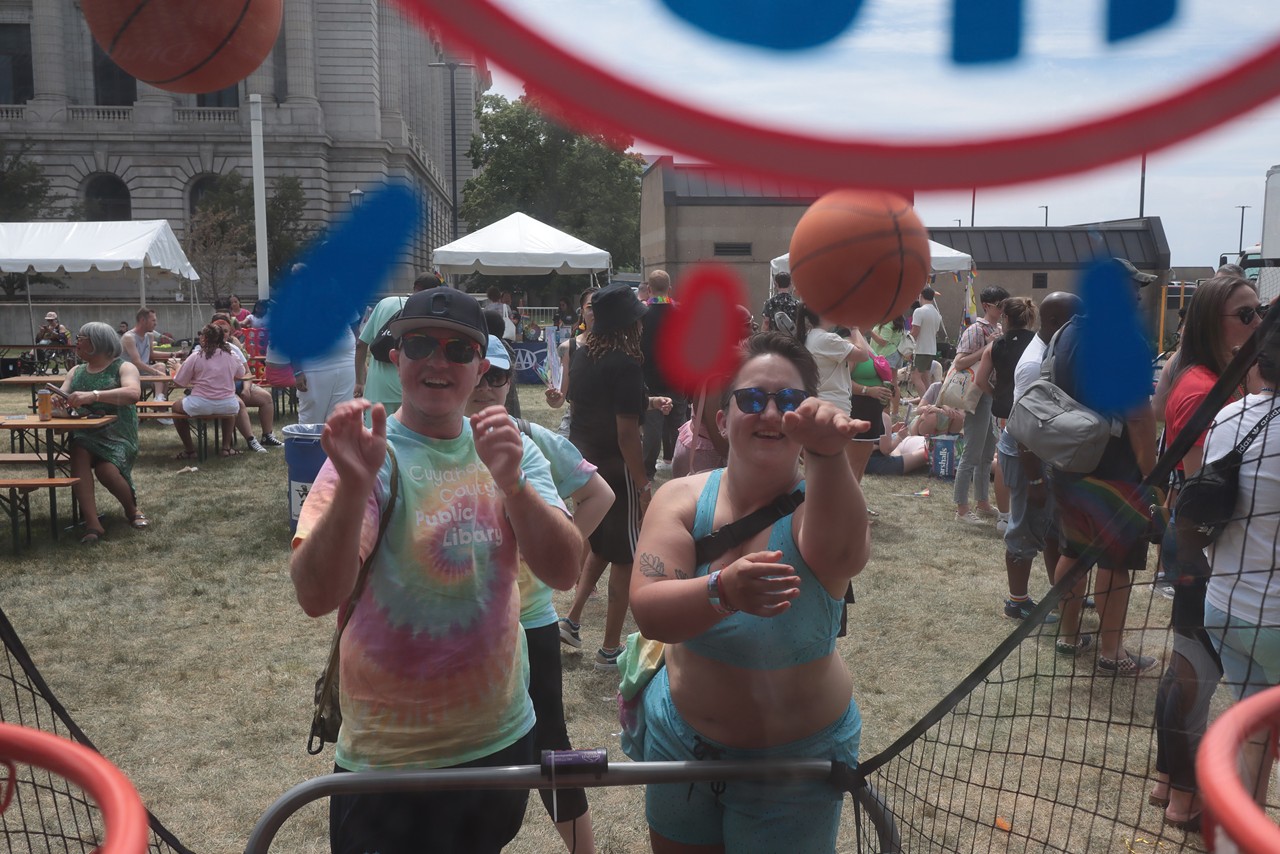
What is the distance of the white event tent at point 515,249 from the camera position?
8.60 ft

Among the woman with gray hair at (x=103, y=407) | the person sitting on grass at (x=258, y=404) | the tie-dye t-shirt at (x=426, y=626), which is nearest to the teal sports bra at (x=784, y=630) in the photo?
the tie-dye t-shirt at (x=426, y=626)

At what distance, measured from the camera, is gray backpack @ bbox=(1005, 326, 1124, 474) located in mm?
3666

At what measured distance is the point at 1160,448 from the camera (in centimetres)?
405

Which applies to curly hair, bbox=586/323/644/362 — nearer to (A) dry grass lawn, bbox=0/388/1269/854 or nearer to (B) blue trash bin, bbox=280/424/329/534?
(B) blue trash bin, bbox=280/424/329/534

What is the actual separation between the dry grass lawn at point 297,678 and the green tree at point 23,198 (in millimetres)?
2169

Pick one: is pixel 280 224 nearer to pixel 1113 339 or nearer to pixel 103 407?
pixel 1113 339

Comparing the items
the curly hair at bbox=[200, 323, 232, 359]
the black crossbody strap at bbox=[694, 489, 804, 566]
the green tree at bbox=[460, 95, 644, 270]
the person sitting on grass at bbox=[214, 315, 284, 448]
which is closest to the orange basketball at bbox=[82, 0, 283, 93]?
the green tree at bbox=[460, 95, 644, 270]

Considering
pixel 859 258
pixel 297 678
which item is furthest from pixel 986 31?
pixel 297 678

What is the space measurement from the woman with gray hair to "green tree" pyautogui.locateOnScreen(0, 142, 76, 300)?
3.66 ft

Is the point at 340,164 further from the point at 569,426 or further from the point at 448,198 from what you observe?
the point at 569,426

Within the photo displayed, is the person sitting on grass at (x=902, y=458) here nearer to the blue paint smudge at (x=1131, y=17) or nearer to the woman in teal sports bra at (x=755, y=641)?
the woman in teal sports bra at (x=755, y=641)

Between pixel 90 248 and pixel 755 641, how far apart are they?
1440 centimetres

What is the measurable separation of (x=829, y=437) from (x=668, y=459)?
22.8 feet

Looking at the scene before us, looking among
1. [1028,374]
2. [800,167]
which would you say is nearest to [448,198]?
[800,167]
